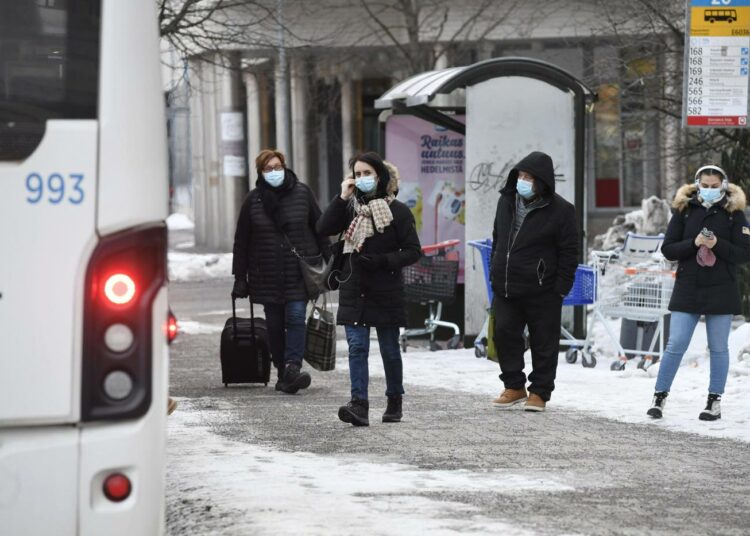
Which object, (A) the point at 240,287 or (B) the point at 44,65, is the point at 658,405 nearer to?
(A) the point at 240,287

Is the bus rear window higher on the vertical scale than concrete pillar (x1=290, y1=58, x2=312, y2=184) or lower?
lower

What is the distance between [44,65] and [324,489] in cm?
309

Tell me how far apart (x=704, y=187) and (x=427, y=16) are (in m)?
21.8

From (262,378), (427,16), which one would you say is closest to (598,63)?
(427,16)

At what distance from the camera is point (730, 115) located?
1240 centimetres

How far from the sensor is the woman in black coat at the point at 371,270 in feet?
32.1

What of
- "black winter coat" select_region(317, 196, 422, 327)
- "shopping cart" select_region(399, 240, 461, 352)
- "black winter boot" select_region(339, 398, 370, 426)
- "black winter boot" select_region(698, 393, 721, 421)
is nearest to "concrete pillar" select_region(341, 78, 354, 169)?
"shopping cart" select_region(399, 240, 461, 352)

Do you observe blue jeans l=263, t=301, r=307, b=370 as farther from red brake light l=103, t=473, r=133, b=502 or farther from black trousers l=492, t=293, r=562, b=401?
red brake light l=103, t=473, r=133, b=502

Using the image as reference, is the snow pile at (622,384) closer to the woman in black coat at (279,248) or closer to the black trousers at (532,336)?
the black trousers at (532,336)

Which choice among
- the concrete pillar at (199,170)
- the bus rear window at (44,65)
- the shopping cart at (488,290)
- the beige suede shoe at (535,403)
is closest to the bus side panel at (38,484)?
the bus rear window at (44,65)

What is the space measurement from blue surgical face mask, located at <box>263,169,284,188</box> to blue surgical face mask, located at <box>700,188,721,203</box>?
317 centimetres

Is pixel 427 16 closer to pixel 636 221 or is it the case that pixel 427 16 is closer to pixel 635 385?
pixel 636 221

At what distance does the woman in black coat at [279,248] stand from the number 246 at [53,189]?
290 inches

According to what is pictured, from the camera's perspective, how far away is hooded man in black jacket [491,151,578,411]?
35.0 ft
